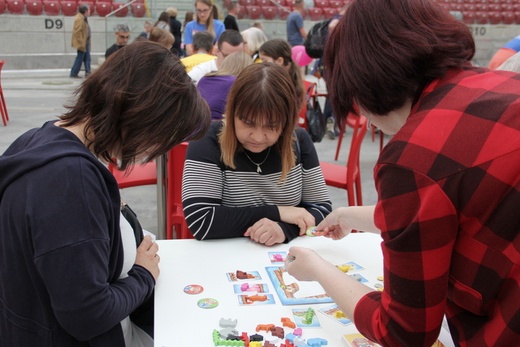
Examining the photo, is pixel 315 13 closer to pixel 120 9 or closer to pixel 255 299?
pixel 120 9

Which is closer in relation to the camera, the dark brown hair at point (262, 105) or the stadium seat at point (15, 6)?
the dark brown hair at point (262, 105)

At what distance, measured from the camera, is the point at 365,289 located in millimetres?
1072

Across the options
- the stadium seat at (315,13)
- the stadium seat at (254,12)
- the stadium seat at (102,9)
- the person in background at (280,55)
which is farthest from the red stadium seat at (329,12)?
the person in background at (280,55)

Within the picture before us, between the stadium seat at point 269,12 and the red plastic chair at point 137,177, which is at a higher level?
the stadium seat at point 269,12

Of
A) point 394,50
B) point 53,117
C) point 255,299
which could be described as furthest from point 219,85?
point 53,117

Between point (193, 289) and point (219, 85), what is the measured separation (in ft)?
6.83

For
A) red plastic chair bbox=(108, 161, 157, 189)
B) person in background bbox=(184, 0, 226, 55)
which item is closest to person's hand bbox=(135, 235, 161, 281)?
red plastic chair bbox=(108, 161, 157, 189)

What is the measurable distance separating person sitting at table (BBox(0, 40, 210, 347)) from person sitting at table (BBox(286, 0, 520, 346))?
409 millimetres

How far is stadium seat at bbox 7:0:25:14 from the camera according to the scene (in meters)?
12.6

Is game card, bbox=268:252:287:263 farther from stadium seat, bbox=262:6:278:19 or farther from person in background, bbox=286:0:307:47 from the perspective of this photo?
stadium seat, bbox=262:6:278:19

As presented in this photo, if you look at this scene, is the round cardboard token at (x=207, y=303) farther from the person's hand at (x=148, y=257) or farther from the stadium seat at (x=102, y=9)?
the stadium seat at (x=102, y=9)

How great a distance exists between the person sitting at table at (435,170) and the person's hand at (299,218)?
2.62 ft

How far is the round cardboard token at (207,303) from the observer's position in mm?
1292

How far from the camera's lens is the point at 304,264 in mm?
1234
